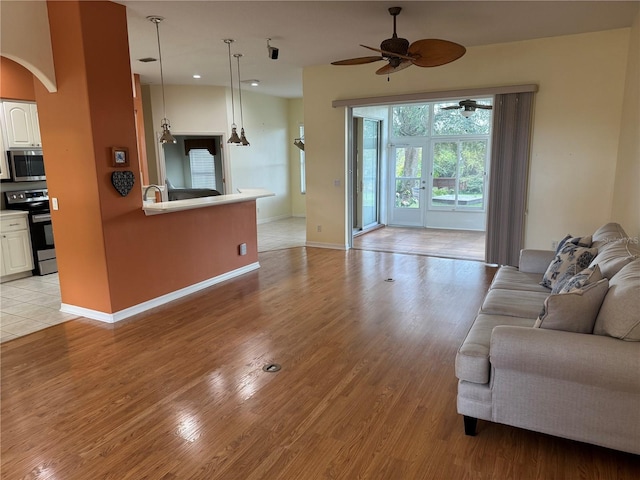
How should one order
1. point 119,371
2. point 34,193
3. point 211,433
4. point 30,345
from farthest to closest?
point 34,193, point 30,345, point 119,371, point 211,433

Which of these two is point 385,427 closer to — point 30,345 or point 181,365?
point 181,365

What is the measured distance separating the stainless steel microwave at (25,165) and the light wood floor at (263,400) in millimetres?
2758

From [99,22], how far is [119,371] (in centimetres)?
294

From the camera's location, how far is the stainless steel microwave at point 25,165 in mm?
5379

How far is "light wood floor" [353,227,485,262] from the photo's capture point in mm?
6711

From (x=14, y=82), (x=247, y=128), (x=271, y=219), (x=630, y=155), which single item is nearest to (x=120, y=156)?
(x=14, y=82)

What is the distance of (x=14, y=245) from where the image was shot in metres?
5.32

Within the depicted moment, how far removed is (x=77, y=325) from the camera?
3.93 metres

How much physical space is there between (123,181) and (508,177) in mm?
4573

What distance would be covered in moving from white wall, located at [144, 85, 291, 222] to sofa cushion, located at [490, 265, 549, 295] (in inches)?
254

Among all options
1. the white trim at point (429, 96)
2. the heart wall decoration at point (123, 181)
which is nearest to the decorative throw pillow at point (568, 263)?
the white trim at point (429, 96)

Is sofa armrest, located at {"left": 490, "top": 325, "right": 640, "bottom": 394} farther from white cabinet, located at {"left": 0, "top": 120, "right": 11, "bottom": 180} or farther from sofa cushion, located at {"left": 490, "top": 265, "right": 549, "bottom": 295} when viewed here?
white cabinet, located at {"left": 0, "top": 120, "right": 11, "bottom": 180}

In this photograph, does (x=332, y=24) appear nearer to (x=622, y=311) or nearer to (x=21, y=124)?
(x=622, y=311)

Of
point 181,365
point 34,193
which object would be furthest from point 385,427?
point 34,193
